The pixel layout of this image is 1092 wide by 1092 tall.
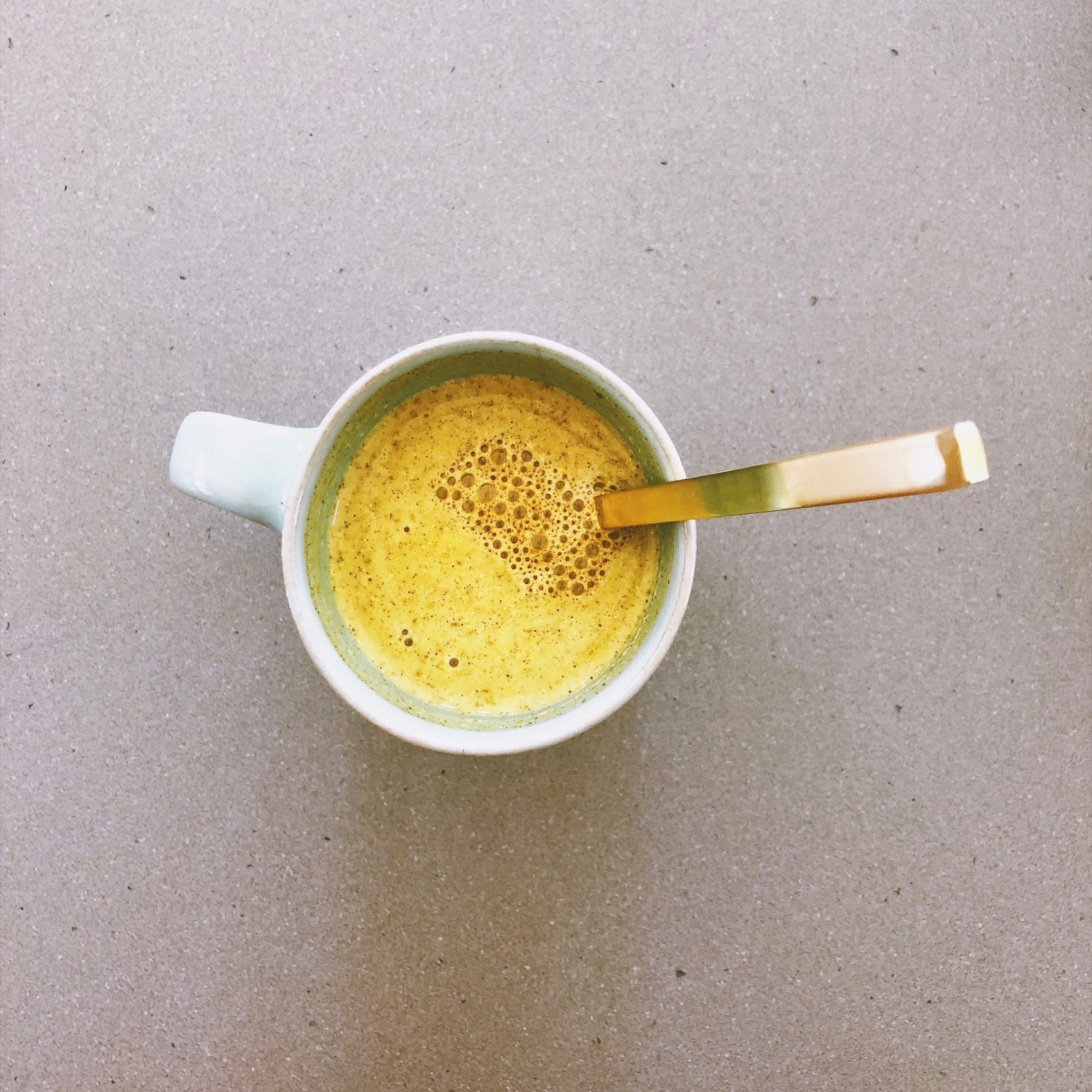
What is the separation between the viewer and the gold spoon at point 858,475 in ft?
0.97

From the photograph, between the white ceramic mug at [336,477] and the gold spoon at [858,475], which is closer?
the gold spoon at [858,475]

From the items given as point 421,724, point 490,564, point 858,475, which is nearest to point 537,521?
point 490,564

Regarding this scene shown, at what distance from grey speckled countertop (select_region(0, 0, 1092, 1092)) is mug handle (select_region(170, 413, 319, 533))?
6.2 inches

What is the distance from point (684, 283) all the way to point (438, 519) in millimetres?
290

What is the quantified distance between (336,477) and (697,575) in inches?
11.6

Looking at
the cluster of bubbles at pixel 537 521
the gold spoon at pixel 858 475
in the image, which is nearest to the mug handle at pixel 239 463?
the cluster of bubbles at pixel 537 521

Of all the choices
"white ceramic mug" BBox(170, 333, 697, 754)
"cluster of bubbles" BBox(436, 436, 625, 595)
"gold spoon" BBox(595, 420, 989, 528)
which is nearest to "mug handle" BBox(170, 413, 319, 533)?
"white ceramic mug" BBox(170, 333, 697, 754)

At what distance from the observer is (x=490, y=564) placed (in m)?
0.62

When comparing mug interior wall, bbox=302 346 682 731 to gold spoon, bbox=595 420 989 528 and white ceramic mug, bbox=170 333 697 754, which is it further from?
gold spoon, bbox=595 420 989 528

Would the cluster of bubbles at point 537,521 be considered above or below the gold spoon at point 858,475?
above

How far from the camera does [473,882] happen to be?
0.74m

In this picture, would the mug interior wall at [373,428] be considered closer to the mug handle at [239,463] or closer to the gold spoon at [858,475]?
the mug handle at [239,463]

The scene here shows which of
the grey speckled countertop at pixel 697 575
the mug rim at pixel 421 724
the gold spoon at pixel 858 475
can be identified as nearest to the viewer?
the gold spoon at pixel 858 475

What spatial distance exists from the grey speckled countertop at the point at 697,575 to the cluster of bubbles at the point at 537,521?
136 millimetres
